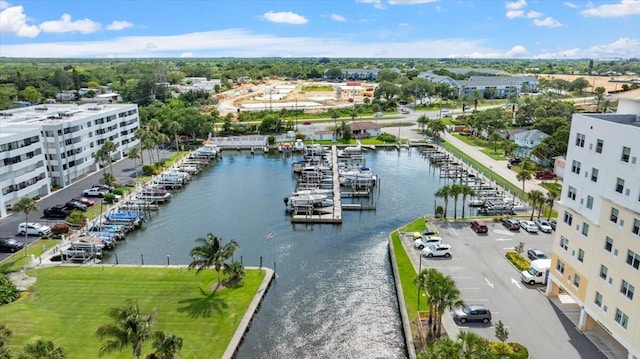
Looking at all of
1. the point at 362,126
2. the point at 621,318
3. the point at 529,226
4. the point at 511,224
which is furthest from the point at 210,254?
the point at 362,126

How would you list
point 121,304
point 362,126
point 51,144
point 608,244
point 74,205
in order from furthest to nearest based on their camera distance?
1. point 362,126
2. point 51,144
3. point 74,205
4. point 121,304
5. point 608,244

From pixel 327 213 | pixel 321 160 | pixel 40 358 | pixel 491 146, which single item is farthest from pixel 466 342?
pixel 491 146

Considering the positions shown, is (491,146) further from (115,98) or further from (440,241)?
(115,98)

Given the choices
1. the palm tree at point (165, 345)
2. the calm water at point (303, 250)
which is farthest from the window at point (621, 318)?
the palm tree at point (165, 345)

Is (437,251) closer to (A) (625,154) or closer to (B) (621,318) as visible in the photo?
(B) (621,318)

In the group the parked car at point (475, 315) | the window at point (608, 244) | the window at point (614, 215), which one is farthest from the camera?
the parked car at point (475, 315)

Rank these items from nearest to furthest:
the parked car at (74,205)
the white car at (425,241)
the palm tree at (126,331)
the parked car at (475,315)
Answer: the palm tree at (126,331) < the parked car at (475,315) < the white car at (425,241) < the parked car at (74,205)

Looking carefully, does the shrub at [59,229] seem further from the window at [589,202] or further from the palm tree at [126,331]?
the window at [589,202]
